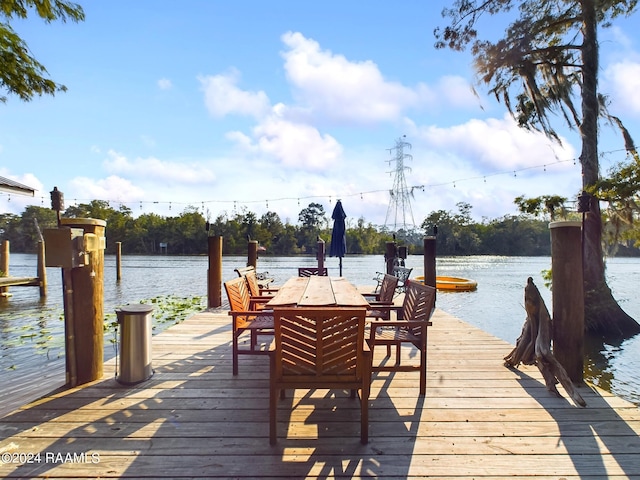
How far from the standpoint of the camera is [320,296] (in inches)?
149

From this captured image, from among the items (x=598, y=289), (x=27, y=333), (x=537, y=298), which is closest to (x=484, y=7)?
(x=598, y=289)

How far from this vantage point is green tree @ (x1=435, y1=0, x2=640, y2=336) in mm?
9383

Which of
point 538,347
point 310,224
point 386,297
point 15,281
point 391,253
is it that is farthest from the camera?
point 310,224

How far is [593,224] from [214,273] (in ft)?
27.4

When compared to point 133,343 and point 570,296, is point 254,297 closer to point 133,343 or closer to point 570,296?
point 133,343

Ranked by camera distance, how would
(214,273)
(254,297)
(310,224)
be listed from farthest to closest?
(310,224) < (214,273) < (254,297)

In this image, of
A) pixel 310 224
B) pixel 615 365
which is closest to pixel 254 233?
pixel 310 224

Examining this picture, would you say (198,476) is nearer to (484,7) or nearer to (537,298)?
(537,298)

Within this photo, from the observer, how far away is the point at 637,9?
380 inches

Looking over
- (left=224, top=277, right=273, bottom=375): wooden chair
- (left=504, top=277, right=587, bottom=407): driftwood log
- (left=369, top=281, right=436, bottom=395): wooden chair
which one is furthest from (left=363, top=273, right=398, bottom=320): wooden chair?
(left=504, top=277, right=587, bottom=407): driftwood log

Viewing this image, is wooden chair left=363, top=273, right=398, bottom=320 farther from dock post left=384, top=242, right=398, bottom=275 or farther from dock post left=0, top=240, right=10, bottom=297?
dock post left=0, top=240, right=10, bottom=297

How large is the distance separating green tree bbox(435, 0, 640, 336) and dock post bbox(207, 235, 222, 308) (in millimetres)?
7781

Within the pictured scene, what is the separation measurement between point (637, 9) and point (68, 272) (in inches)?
495

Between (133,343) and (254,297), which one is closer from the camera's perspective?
(133,343)
